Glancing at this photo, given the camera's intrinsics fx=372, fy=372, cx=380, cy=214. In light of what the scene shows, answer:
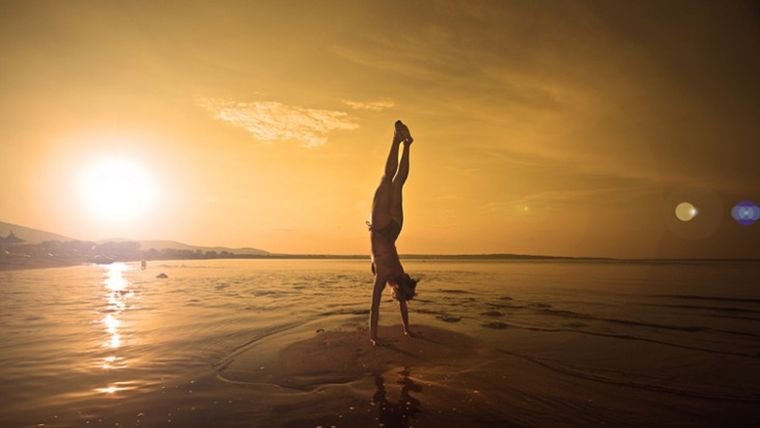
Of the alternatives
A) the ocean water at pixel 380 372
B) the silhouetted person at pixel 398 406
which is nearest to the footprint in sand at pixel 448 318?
the ocean water at pixel 380 372

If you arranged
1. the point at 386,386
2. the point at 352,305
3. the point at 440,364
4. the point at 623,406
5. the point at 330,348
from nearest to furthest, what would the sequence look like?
1. the point at 623,406
2. the point at 386,386
3. the point at 440,364
4. the point at 330,348
5. the point at 352,305

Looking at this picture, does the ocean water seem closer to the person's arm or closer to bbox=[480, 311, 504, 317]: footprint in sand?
bbox=[480, 311, 504, 317]: footprint in sand

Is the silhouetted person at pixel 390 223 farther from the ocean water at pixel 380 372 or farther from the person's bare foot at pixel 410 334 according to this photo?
the ocean water at pixel 380 372

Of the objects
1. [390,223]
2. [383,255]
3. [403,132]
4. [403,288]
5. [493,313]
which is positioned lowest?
[493,313]

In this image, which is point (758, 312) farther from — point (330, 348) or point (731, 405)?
point (330, 348)

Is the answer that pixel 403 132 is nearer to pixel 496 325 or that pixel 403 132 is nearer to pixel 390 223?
pixel 390 223

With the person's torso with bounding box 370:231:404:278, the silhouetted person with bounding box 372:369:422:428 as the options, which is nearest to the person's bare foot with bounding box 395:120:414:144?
the person's torso with bounding box 370:231:404:278

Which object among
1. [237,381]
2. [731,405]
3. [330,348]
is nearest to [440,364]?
[330,348]

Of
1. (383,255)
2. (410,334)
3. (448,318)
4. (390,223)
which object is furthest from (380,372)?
(448,318)

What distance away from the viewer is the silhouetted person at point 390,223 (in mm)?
8531

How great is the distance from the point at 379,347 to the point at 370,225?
2738 mm

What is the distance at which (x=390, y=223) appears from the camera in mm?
8633

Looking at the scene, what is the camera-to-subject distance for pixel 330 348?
8008mm

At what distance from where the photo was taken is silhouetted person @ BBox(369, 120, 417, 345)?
28.0 feet
